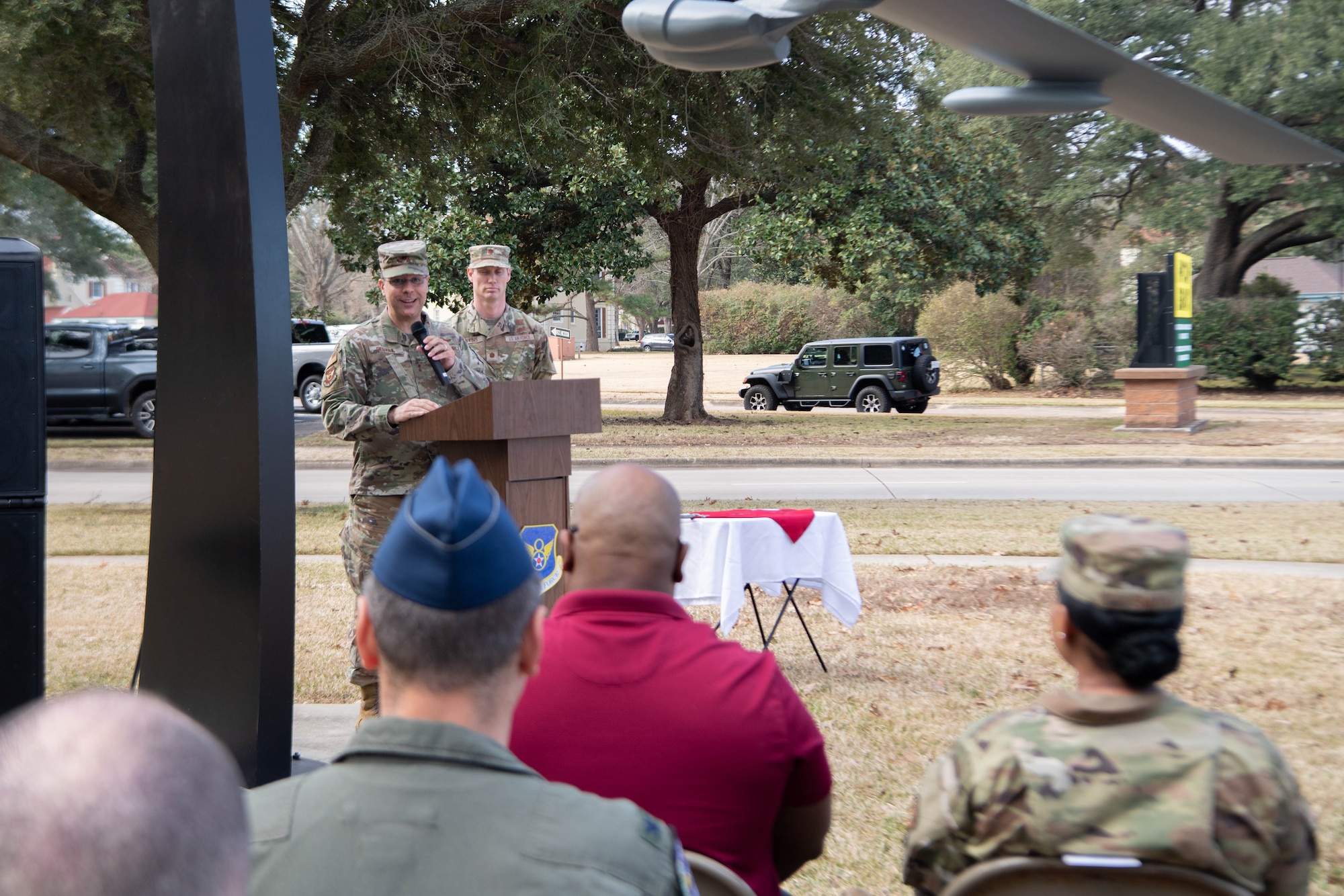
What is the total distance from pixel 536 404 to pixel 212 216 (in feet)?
4.47

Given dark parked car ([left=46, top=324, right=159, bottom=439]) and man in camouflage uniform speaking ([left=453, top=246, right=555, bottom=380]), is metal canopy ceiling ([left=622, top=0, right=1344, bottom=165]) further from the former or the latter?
dark parked car ([left=46, top=324, right=159, bottom=439])

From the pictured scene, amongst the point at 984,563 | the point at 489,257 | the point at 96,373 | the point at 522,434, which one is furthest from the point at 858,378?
the point at 522,434

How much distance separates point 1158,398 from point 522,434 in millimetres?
20194

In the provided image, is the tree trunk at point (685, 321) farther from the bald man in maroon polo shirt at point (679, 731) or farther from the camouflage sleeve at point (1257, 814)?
the camouflage sleeve at point (1257, 814)

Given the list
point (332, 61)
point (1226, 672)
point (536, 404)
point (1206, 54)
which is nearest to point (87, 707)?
point (536, 404)

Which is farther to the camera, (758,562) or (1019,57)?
(758,562)

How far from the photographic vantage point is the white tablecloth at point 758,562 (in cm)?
606

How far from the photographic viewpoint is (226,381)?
12.2 ft

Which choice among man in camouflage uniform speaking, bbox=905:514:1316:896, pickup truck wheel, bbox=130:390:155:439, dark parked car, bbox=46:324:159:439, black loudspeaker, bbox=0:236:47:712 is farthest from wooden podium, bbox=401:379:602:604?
pickup truck wheel, bbox=130:390:155:439

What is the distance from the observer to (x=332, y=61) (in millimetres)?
11273

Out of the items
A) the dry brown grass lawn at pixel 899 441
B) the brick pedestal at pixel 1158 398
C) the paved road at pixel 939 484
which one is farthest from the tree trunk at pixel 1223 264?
the paved road at pixel 939 484

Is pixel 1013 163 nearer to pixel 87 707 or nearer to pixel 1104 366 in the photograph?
pixel 1104 366

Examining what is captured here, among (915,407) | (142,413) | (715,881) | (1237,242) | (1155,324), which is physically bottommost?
(915,407)

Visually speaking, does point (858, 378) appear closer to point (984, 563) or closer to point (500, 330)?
point (984, 563)
